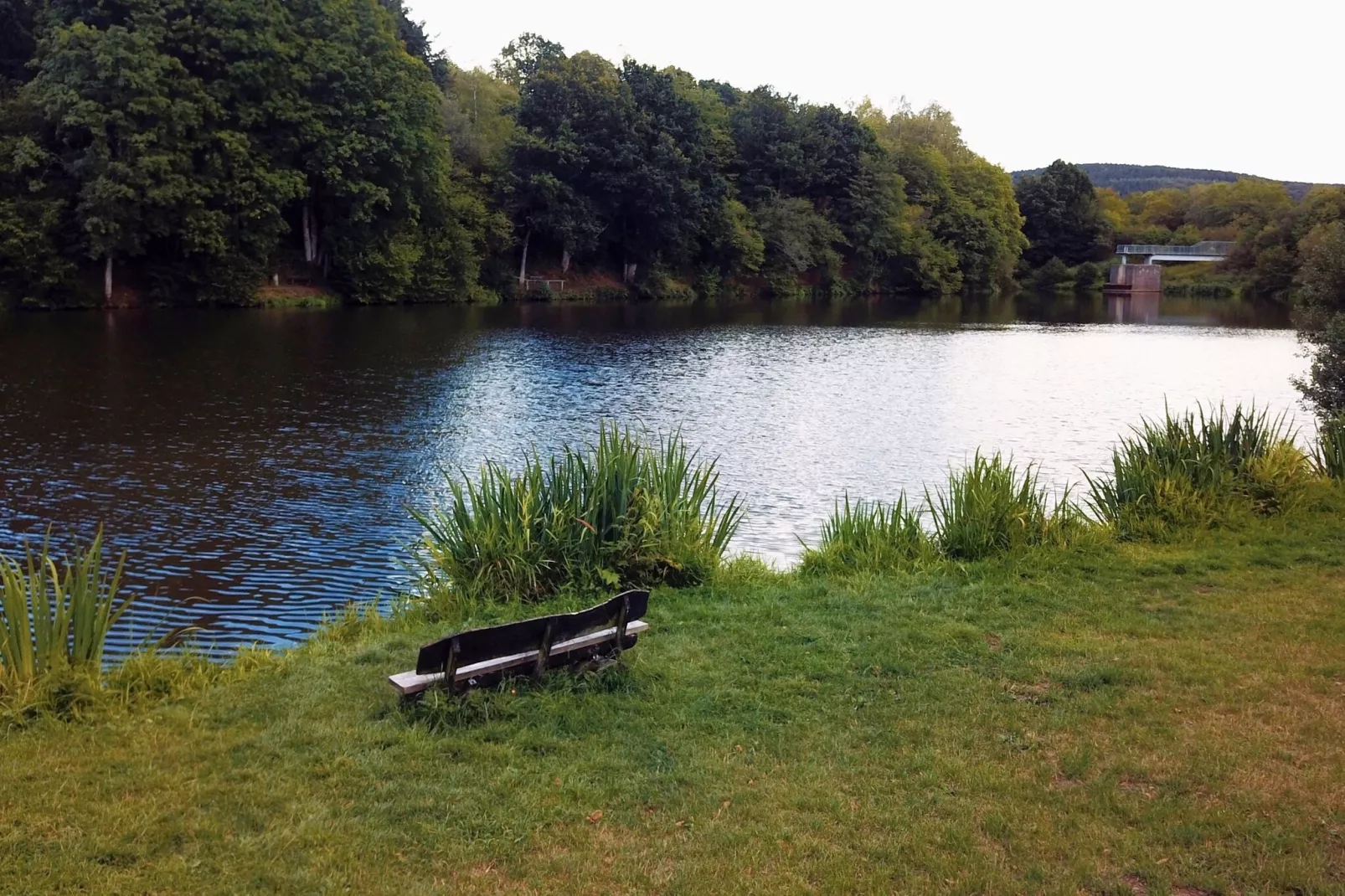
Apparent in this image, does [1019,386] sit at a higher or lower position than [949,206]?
lower

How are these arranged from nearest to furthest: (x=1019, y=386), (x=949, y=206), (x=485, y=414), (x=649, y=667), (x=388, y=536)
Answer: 1. (x=649, y=667)
2. (x=388, y=536)
3. (x=485, y=414)
4. (x=1019, y=386)
5. (x=949, y=206)

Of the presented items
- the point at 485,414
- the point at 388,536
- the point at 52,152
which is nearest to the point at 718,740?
the point at 388,536

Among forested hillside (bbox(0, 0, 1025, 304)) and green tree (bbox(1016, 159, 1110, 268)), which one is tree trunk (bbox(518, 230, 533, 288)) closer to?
forested hillside (bbox(0, 0, 1025, 304))

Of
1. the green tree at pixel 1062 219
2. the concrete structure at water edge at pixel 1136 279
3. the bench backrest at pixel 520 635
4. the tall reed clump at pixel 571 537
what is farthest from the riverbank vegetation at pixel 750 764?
the green tree at pixel 1062 219

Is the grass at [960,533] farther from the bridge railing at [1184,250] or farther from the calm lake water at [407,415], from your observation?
the bridge railing at [1184,250]

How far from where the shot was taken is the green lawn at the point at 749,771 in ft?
13.8

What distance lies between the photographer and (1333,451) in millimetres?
13016

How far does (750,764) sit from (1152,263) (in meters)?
103

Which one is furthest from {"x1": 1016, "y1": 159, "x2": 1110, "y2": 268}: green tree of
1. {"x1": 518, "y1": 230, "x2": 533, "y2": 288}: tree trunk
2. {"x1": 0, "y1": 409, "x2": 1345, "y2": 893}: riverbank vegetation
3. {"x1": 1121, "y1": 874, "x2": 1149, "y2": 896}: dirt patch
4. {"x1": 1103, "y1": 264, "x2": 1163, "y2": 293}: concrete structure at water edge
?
{"x1": 1121, "y1": 874, "x2": 1149, "y2": 896}: dirt patch

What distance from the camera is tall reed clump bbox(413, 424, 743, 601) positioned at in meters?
8.95

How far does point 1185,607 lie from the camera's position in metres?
8.20

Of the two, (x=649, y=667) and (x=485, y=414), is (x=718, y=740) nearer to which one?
(x=649, y=667)

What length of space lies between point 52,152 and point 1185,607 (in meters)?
42.4

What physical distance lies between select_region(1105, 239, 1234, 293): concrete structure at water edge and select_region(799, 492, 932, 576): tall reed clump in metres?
92.1
